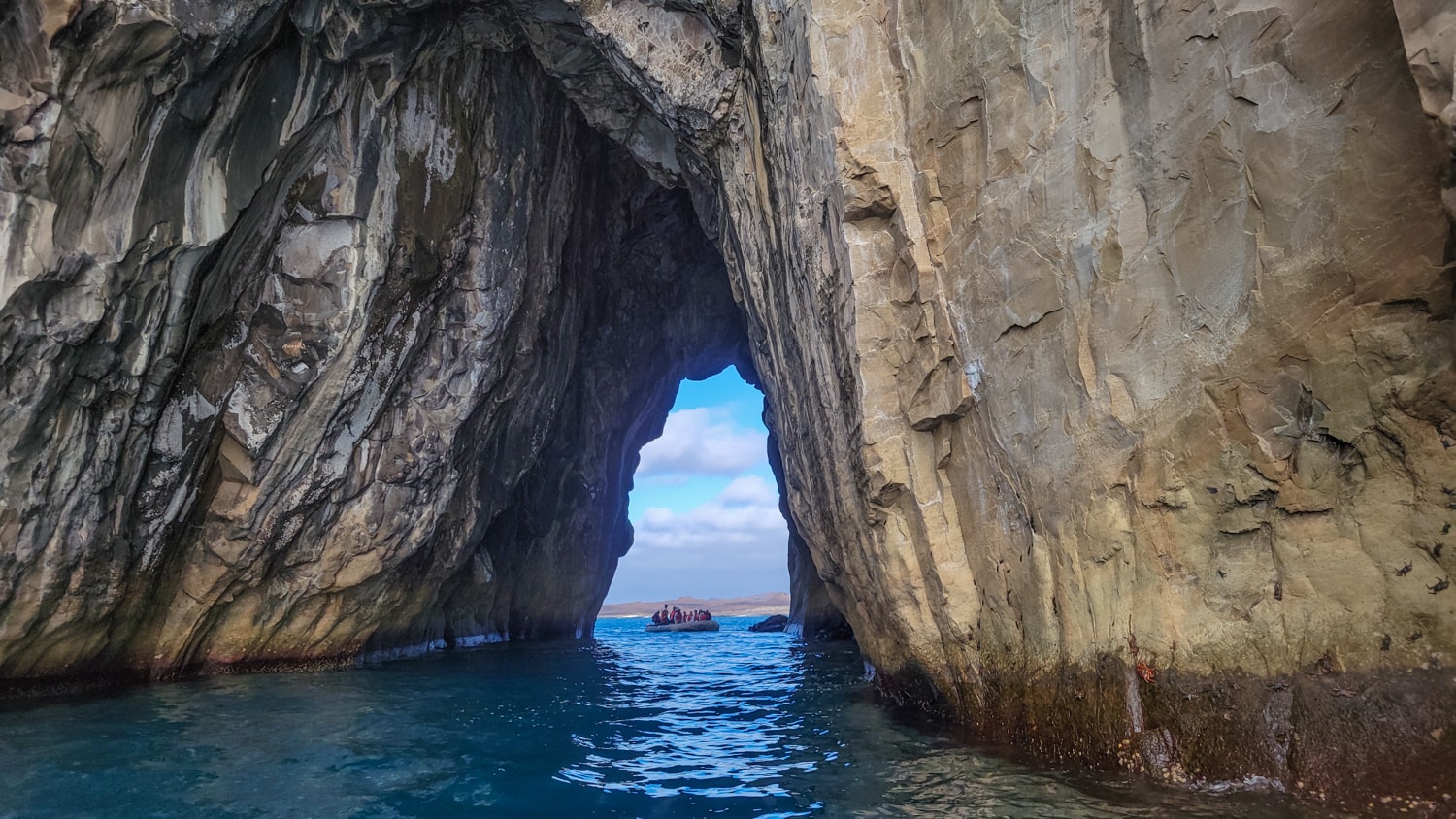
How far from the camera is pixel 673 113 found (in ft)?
41.3

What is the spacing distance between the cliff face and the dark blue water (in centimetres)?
101

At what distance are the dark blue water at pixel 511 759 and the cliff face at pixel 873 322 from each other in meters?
1.01

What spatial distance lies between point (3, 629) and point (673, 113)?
459 inches

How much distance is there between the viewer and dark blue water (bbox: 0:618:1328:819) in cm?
666

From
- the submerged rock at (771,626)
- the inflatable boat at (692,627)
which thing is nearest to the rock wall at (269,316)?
the inflatable boat at (692,627)

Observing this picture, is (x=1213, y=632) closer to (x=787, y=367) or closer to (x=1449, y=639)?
(x=1449, y=639)

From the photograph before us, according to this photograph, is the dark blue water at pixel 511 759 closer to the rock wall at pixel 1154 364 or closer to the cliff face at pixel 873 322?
the rock wall at pixel 1154 364

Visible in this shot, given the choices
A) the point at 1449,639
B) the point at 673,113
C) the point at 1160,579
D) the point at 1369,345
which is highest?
the point at 673,113

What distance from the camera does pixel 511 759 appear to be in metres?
8.61

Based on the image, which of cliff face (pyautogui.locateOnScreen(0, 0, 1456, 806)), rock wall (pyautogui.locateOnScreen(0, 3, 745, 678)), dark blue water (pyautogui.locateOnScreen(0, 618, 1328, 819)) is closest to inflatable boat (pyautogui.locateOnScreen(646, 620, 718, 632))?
rock wall (pyautogui.locateOnScreen(0, 3, 745, 678))

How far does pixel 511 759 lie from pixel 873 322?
5.94 metres

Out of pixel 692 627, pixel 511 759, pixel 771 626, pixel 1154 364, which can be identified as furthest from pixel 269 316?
pixel 771 626

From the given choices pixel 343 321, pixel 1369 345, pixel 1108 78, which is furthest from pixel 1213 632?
pixel 343 321

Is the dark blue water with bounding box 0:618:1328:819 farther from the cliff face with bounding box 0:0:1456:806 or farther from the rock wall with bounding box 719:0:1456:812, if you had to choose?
the cliff face with bounding box 0:0:1456:806
